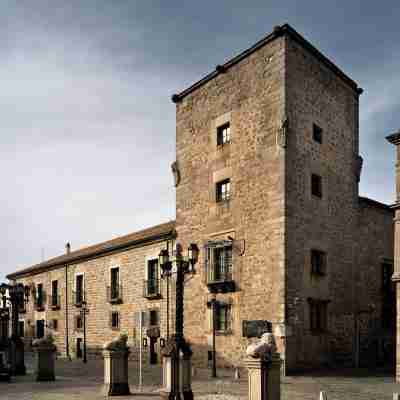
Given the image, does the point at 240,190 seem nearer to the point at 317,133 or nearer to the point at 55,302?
the point at 317,133

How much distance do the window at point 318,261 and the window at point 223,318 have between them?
3702 millimetres

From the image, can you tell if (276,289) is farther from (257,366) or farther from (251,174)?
(257,366)

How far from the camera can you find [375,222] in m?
22.0

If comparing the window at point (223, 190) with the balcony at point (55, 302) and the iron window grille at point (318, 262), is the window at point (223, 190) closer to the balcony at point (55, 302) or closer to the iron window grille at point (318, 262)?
the iron window grille at point (318, 262)

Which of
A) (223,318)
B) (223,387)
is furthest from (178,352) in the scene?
Answer: (223,318)

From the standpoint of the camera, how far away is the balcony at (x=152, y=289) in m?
23.1

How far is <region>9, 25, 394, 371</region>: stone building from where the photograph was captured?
1753cm

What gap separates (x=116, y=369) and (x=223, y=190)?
10.0m

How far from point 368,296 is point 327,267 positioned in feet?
11.4

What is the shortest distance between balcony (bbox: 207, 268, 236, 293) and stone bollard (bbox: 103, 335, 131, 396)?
7354mm

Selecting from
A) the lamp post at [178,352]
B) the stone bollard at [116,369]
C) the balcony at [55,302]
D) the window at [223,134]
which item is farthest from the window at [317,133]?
the balcony at [55,302]

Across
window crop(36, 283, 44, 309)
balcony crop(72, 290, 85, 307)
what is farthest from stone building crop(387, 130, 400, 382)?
window crop(36, 283, 44, 309)

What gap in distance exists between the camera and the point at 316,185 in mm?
19297

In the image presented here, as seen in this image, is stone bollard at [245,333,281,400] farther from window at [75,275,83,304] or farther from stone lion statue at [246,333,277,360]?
window at [75,275,83,304]
